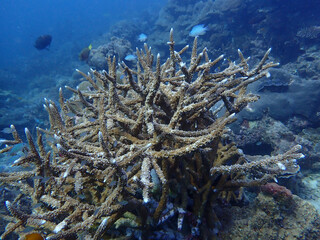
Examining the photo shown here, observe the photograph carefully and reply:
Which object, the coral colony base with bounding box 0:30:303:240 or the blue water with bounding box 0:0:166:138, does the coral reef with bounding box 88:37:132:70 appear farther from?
the coral colony base with bounding box 0:30:303:240

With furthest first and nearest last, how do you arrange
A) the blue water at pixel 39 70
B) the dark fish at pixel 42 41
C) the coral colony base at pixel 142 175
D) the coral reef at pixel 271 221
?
the blue water at pixel 39 70 < the dark fish at pixel 42 41 < the coral reef at pixel 271 221 < the coral colony base at pixel 142 175

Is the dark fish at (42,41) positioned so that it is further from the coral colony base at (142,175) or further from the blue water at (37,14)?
the blue water at (37,14)

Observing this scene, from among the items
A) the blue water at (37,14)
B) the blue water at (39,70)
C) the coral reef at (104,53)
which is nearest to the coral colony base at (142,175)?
the coral reef at (104,53)

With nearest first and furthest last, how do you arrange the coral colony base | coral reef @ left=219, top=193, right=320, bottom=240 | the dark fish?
the coral colony base < coral reef @ left=219, top=193, right=320, bottom=240 < the dark fish

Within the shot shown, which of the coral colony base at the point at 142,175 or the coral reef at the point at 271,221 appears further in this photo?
the coral reef at the point at 271,221

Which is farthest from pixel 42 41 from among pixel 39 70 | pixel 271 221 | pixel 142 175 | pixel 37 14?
pixel 37 14

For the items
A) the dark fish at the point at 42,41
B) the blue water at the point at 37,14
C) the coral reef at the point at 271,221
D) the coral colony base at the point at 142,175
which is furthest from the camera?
the blue water at the point at 37,14

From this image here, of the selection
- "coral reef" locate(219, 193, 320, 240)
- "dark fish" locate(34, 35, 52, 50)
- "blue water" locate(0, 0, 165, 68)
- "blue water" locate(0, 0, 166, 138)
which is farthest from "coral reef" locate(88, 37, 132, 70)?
"blue water" locate(0, 0, 165, 68)

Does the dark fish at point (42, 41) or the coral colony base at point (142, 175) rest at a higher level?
the dark fish at point (42, 41)

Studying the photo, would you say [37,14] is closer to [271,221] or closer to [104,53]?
[104,53]

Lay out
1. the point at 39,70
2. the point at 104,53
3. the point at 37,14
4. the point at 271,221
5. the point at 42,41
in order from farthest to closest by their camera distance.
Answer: the point at 37,14 → the point at 39,70 → the point at 104,53 → the point at 42,41 → the point at 271,221

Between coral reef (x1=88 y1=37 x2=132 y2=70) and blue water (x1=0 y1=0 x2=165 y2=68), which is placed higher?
blue water (x1=0 y1=0 x2=165 y2=68)

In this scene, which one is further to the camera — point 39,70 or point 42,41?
point 39,70

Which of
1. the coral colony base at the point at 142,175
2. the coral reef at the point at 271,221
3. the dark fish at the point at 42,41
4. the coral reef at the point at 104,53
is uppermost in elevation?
the dark fish at the point at 42,41
